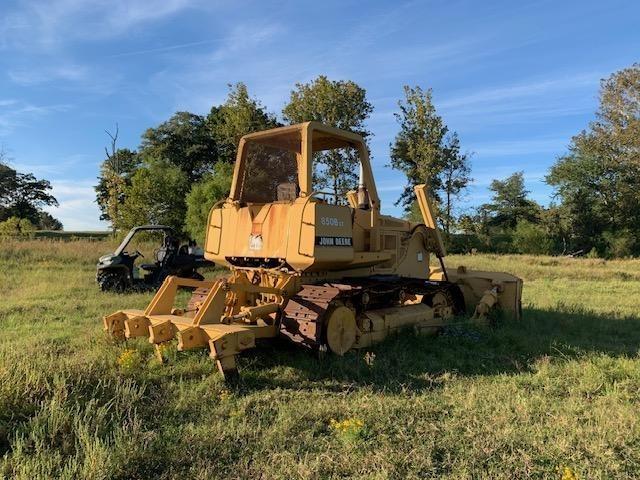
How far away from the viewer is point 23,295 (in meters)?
12.3

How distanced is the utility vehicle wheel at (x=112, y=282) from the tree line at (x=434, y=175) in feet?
53.0

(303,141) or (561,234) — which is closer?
(303,141)

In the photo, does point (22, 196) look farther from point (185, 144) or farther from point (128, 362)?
point (128, 362)

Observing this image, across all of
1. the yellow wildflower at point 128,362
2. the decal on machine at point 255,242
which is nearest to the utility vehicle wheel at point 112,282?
the decal on machine at point 255,242

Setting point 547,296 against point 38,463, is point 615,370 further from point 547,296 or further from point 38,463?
point 547,296

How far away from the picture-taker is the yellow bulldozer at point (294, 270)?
5.91 meters

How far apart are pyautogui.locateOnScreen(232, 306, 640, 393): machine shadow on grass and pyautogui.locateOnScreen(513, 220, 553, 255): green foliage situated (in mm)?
36283

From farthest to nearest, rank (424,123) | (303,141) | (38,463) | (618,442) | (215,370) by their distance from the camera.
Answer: (424,123)
(303,141)
(215,370)
(618,442)
(38,463)

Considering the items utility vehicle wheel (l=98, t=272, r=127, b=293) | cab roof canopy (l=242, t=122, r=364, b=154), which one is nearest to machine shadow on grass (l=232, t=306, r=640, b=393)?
cab roof canopy (l=242, t=122, r=364, b=154)

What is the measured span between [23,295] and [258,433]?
34.1ft

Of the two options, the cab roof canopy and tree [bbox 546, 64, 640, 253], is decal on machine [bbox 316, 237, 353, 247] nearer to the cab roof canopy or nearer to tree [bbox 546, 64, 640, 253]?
the cab roof canopy

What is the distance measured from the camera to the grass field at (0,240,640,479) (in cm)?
360

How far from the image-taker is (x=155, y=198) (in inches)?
1427

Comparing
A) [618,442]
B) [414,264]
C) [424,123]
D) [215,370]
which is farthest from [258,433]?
[424,123]
